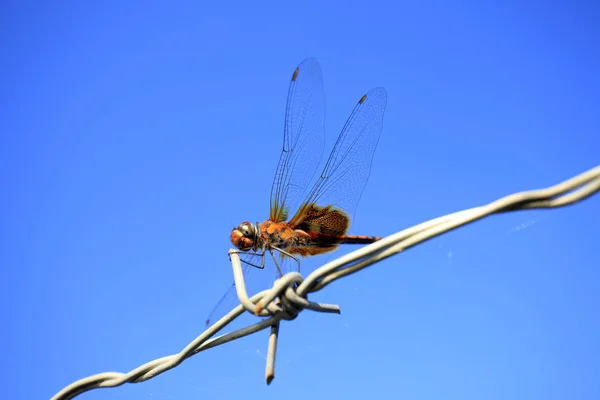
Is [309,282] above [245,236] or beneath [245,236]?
beneath

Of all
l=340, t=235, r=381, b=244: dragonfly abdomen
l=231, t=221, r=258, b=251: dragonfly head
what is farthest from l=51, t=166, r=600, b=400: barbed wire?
l=340, t=235, r=381, b=244: dragonfly abdomen

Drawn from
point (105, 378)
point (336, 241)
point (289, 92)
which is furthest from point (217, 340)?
point (289, 92)

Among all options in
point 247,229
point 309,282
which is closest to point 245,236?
point 247,229

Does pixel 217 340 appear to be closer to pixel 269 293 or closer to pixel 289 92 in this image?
pixel 269 293

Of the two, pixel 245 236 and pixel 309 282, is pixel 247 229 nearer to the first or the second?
pixel 245 236

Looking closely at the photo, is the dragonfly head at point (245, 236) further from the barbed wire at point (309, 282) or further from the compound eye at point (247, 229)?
the barbed wire at point (309, 282)

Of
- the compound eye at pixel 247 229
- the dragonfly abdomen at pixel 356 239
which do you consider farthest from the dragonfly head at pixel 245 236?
the dragonfly abdomen at pixel 356 239
